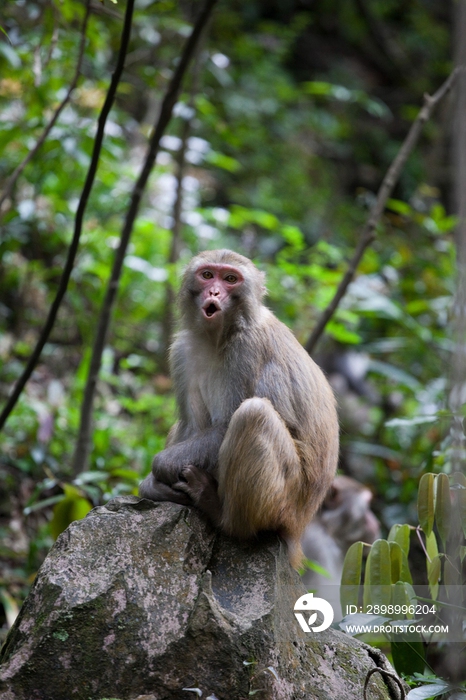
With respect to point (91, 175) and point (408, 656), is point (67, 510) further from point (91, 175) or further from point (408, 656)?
point (408, 656)

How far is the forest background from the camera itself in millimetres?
6488

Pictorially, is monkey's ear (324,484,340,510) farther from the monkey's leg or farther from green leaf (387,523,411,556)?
the monkey's leg

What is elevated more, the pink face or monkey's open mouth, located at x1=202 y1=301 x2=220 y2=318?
the pink face

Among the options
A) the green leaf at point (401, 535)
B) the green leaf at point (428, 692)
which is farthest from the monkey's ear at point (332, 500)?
the green leaf at point (428, 692)

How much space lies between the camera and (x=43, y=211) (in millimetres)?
8352

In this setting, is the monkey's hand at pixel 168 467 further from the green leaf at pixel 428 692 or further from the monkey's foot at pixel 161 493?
the green leaf at pixel 428 692

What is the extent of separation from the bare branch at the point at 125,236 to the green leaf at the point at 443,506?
2752mm

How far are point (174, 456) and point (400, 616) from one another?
1.43 metres

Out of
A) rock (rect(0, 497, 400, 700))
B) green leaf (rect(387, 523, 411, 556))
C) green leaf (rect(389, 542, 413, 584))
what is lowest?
rock (rect(0, 497, 400, 700))

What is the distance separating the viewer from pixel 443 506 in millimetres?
3557

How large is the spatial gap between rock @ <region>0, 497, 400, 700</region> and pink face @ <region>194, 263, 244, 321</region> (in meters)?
1.24
